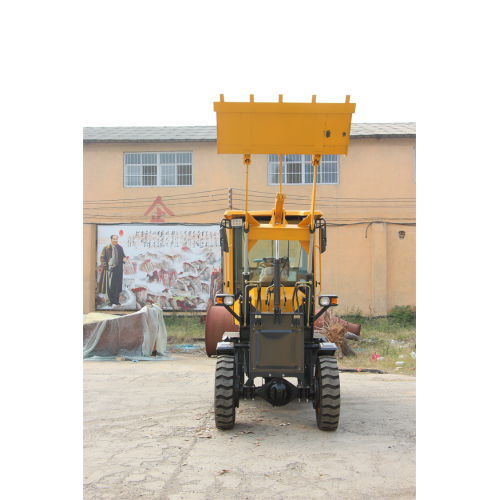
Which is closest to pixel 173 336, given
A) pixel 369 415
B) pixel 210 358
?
pixel 210 358

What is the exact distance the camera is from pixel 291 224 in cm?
673

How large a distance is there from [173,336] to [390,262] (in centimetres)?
880

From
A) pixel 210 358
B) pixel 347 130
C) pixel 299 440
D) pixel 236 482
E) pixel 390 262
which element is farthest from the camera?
pixel 390 262

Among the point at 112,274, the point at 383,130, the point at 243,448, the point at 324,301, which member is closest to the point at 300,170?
the point at 383,130

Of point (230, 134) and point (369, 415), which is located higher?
point (230, 134)

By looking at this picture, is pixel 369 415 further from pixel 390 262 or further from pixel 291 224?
pixel 390 262

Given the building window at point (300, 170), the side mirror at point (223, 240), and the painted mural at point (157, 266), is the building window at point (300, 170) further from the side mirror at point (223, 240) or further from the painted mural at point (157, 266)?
the side mirror at point (223, 240)

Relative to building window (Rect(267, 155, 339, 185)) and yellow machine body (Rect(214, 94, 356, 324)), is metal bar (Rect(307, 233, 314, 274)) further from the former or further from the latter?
building window (Rect(267, 155, 339, 185))

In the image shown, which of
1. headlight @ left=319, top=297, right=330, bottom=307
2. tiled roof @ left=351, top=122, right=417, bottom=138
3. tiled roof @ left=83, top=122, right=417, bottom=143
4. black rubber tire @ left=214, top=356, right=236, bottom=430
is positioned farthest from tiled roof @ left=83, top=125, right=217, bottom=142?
black rubber tire @ left=214, top=356, right=236, bottom=430

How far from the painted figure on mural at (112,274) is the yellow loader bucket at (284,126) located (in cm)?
1450

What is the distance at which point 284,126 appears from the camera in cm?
500

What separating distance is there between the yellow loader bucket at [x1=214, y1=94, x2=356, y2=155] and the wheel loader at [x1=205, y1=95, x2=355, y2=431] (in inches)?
0.4

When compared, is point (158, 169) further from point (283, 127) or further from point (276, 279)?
point (283, 127)

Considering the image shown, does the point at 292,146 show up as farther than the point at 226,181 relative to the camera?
No
